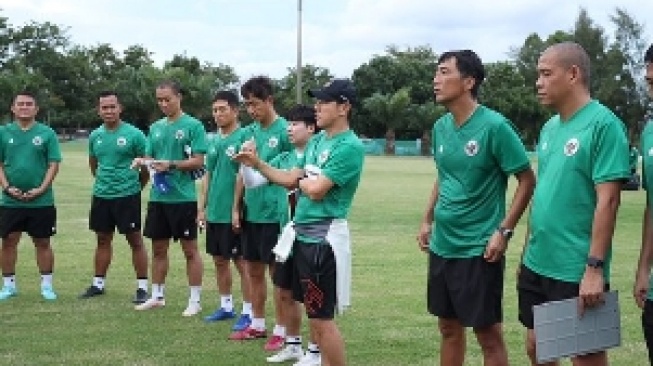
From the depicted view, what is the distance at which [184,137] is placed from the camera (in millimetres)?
8648

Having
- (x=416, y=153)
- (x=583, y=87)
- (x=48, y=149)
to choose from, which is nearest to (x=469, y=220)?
(x=583, y=87)

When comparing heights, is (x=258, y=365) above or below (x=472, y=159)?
below

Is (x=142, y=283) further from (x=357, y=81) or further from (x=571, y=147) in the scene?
(x=357, y=81)

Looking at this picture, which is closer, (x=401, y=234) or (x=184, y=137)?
(x=184, y=137)

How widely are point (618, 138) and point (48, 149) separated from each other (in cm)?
697

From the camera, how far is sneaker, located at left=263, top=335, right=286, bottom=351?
7.15m

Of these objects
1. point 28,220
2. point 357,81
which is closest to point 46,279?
point 28,220

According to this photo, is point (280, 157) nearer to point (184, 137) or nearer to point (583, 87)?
point (184, 137)

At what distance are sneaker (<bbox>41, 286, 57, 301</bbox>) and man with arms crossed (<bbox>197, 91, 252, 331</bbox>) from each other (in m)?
2.02

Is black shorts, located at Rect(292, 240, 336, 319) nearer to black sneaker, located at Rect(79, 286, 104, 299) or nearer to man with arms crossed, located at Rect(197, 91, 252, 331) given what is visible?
man with arms crossed, located at Rect(197, 91, 252, 331)

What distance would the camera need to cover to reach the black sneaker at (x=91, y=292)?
30.4ft

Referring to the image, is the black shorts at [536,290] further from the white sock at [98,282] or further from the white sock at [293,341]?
the white sock at [98,282]

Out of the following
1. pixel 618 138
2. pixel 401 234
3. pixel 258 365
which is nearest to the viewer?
pixel 618 138

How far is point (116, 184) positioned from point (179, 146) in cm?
108
